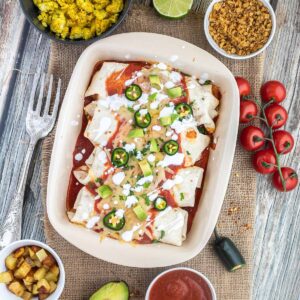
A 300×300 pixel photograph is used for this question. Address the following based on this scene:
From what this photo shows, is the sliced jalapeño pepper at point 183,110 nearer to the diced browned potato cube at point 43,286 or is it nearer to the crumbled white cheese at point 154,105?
the crumbled white cheese at point 154,105

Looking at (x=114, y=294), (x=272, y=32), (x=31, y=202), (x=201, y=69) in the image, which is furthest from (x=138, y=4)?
(x=114, y=294)

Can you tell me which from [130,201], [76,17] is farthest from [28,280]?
[76,17]

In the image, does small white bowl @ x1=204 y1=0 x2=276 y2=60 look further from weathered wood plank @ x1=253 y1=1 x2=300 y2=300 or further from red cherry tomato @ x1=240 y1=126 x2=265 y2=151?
red cherry tomato @ x1=240 y1=126 x2=265 y2=151

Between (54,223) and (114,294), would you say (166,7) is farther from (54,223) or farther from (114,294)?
(114,294)

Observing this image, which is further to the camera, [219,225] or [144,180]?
[219,225]

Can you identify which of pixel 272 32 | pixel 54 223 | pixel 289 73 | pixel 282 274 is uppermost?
pixel 272 32

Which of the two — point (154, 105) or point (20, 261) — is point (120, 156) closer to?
point (154, 105)

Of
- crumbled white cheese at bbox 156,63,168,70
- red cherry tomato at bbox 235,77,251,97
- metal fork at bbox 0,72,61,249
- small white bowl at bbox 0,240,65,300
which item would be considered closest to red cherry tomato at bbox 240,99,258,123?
red cherry tomato at bbox 235,77,251,97
